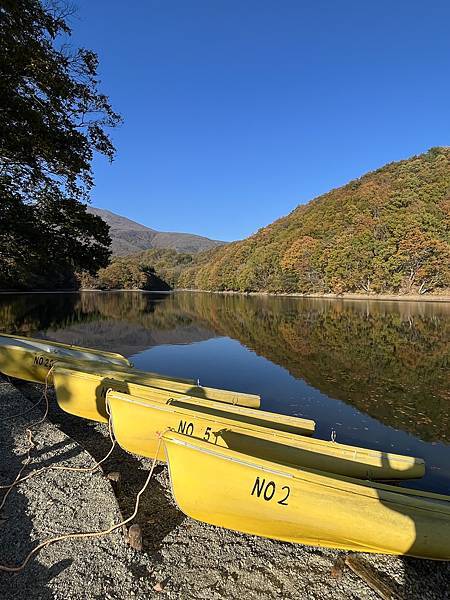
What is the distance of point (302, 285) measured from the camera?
93.1m

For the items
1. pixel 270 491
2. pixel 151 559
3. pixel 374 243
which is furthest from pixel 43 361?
pixel 374 243

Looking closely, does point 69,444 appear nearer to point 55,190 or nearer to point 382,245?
point 55,190

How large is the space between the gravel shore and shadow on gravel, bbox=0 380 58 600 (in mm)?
10

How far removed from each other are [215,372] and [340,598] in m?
11.5

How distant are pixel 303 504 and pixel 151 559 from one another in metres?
1.83

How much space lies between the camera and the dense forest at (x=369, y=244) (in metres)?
69.9

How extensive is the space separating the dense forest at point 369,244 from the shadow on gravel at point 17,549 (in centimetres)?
7517

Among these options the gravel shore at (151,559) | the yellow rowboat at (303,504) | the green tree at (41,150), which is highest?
the green tree at (41,150)

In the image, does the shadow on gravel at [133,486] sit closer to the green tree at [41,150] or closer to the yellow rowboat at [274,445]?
the yellow rowboat at [274,445]

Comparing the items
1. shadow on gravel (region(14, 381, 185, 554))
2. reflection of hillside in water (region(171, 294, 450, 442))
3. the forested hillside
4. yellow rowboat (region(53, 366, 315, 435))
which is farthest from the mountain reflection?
the forested hillside

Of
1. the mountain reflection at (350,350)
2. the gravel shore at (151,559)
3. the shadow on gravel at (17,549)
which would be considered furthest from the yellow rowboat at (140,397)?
the mountain reflection at (350,350)

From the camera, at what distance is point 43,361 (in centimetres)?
961

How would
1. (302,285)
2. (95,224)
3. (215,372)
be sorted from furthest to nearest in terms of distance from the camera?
(302,285), (215,372), (95,224)

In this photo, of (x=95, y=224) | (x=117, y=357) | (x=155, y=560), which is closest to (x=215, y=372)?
(x=117, y=357)
